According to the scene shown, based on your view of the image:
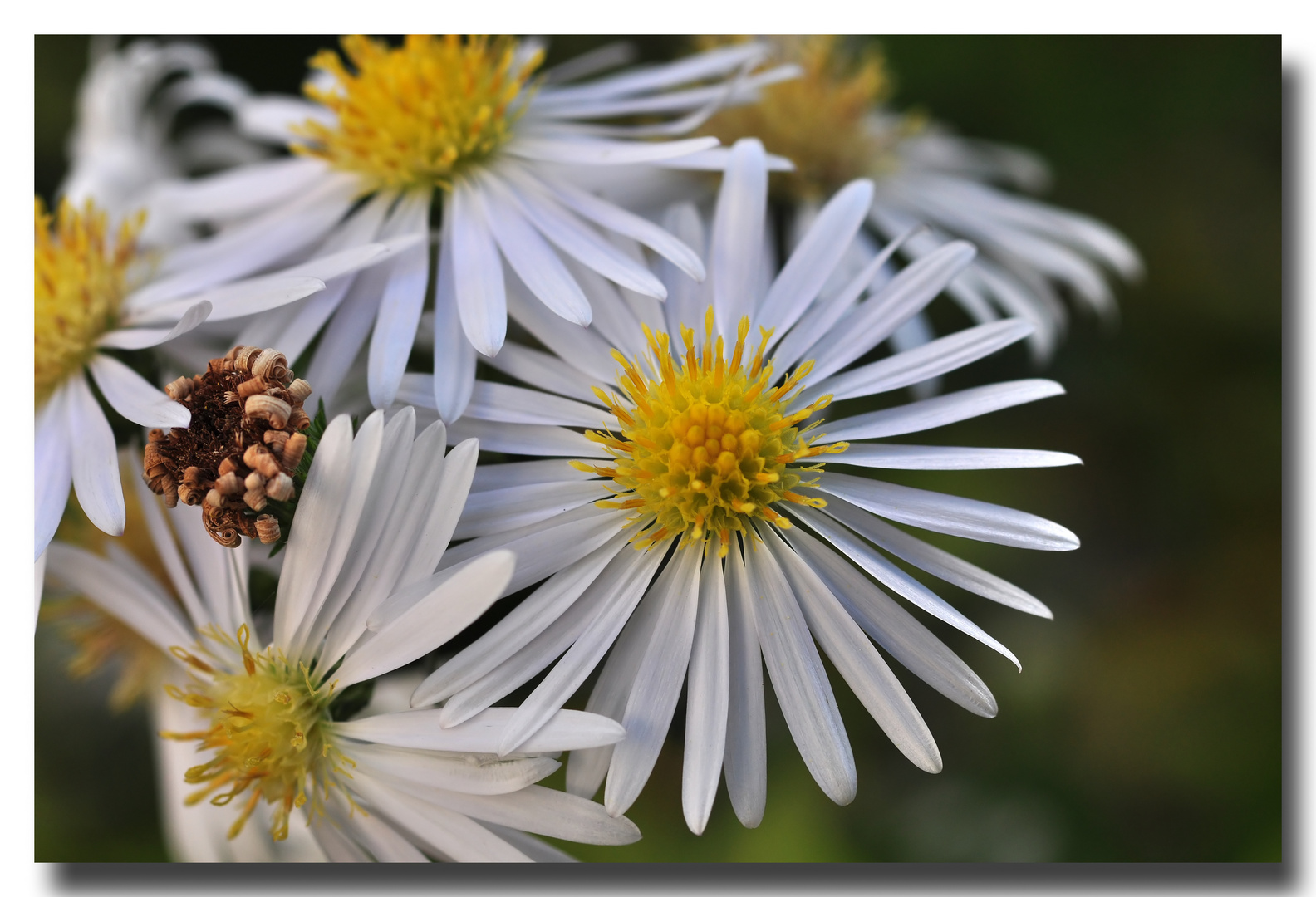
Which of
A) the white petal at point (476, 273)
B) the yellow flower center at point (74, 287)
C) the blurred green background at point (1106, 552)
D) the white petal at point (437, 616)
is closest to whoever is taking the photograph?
the white petal at point (437, 616)

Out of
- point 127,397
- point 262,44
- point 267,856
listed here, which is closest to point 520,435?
point 127,397

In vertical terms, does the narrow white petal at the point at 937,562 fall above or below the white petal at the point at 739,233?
below

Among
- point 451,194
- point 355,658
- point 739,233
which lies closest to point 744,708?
point 355,658

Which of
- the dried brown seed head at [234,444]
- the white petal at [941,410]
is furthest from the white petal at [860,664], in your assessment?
the dried brown seed head at [234,444]

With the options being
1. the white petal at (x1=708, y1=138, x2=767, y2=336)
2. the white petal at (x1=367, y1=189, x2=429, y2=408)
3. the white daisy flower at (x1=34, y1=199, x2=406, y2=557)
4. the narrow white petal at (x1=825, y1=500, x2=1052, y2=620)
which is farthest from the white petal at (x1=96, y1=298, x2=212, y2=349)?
the narrow white petal at (x1=825, y1=500, x2=1052, y2=620)

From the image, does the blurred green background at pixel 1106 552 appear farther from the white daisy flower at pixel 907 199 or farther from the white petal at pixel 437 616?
the white petal at pixel 437 616

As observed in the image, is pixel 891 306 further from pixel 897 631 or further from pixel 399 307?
pixel 399 307
